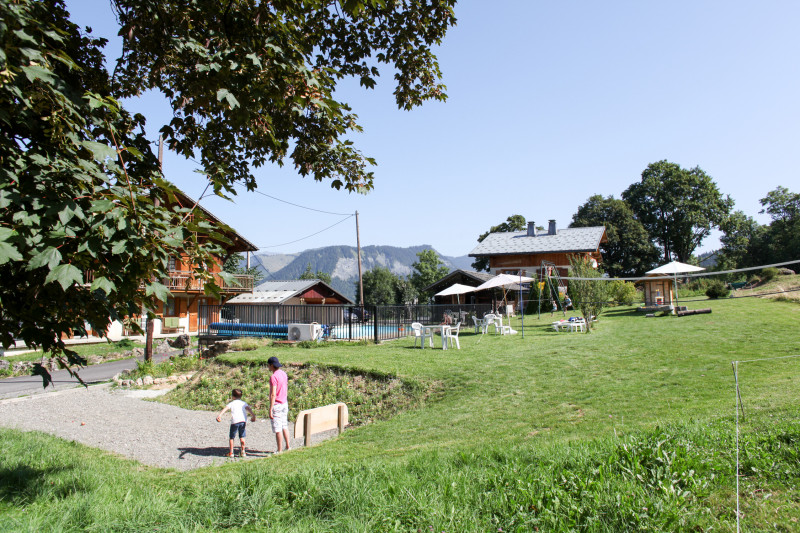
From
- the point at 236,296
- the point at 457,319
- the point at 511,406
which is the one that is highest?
the point at 236,296

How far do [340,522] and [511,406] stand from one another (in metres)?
6.17

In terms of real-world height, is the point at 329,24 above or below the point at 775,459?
above

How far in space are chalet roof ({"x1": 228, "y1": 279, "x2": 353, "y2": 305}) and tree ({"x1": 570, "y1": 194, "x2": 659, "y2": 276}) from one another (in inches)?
1304

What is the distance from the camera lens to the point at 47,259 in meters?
2.81

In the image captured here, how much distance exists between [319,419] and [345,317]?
12.6 m

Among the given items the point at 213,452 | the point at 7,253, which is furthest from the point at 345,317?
the point at 7,253

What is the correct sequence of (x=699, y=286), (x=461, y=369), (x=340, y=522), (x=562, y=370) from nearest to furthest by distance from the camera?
(x=340, y=522), (x=562, y=370), (x=461, y=369), (x=699, y=286)

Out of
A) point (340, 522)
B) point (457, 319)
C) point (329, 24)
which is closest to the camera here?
point (340, 522)

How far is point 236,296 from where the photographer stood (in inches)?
1459

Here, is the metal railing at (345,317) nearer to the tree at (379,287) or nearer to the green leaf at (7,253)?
the green leaf at (7,253)

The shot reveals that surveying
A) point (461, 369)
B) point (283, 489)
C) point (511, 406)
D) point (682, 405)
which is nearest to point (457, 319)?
point (461, 369)

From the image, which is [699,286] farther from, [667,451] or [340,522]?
[340,522]

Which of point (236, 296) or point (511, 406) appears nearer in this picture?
point (511, 406)

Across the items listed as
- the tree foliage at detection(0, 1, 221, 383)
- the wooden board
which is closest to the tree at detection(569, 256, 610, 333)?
the wooden board
